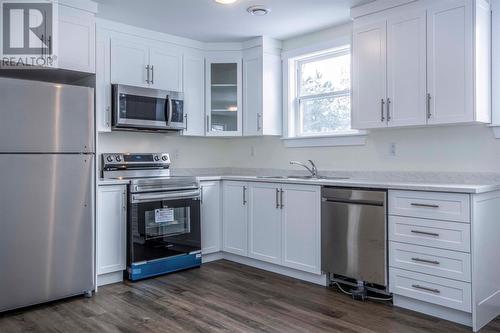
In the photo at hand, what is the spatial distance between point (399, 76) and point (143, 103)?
2.46 metres

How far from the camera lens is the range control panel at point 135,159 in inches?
156

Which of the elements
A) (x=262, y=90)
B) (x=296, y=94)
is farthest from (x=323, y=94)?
(x=262, y=90)

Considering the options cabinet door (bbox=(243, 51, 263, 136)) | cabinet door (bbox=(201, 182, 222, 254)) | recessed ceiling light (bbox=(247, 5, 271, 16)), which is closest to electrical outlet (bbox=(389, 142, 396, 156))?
cabinet door (bbox=(243, 51, 263, 136))

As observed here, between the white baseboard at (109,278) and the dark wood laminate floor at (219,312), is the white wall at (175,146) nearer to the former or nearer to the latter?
the white baseboard at (109,278)

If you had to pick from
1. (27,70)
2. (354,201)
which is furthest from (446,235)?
(27,70)

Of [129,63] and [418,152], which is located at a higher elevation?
[129,63]

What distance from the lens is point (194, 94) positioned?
4590mm

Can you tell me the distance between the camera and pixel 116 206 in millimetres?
3641

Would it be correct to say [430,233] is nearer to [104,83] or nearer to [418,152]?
[418,152]

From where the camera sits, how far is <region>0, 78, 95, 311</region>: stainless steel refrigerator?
2.88m

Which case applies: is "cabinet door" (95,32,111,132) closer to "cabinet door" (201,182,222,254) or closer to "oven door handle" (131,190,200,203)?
"oven door handle" (131,190,200,203)

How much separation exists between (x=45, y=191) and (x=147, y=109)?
1.41 m

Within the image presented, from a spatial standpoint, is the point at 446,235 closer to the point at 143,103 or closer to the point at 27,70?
the point at 143,103

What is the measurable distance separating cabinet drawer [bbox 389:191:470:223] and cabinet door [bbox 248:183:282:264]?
1192mm
